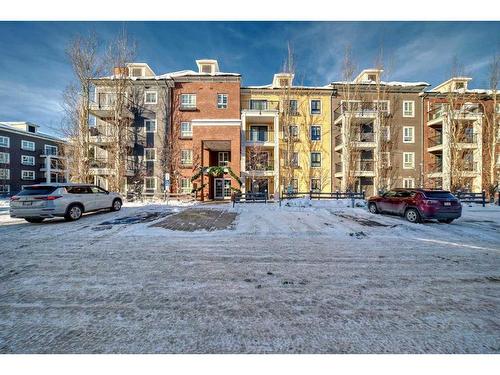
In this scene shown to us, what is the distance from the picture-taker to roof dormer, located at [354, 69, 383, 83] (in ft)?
83.1

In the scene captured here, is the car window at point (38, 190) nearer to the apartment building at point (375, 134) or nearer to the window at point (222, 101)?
the window at point (222, 101)

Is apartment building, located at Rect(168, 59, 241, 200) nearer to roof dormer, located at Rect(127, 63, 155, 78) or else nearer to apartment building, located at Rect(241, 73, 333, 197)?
apartment building, located at Rect(241, 73, 333, 197)

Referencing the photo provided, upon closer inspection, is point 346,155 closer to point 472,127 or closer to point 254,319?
point 472,127

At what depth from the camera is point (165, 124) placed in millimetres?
24922

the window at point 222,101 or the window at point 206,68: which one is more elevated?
the window at point 206,68

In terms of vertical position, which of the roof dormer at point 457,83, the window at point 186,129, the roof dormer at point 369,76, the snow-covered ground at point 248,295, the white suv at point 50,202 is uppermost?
the roof dormer at point 369,76

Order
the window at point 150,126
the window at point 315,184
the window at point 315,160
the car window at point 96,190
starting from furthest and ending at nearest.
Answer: the window at point 315,160 < the window at point 315,184 < the window at point 150,126 < the car window at point 96,190

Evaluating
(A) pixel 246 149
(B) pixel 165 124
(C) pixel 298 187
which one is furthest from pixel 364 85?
(B) pixel 165 124

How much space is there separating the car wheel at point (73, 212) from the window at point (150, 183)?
15.2 meters

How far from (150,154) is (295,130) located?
18.0m

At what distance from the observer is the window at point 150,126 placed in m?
25.1

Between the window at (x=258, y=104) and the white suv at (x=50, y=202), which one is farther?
the window at (x=258, y=104)

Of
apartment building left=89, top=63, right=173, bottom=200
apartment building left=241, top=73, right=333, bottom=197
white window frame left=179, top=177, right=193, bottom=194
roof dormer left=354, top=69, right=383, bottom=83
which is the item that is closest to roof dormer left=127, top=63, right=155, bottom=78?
apartment building left=89, top=63, right=173, bottom=200

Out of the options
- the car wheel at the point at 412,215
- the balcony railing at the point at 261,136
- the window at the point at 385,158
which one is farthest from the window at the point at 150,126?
the window at the point at 385,158
